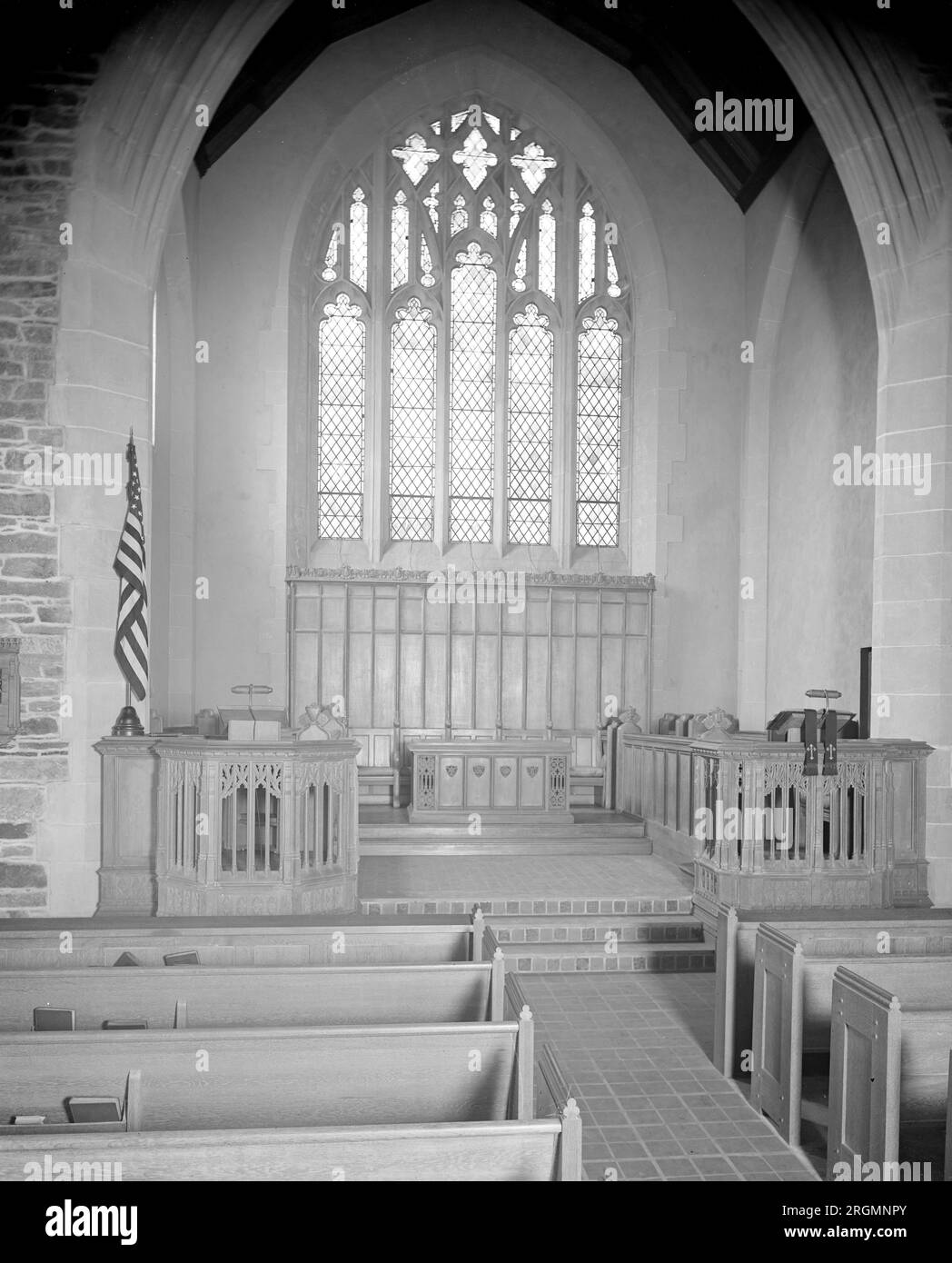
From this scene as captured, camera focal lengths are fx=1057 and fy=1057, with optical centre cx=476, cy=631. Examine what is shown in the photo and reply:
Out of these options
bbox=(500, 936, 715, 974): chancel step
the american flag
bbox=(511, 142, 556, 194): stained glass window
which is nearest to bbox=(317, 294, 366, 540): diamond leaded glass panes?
bbox=(511, 142, 556, 194): stained glass window

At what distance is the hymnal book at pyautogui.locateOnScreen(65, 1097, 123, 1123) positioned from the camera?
262 centimetres

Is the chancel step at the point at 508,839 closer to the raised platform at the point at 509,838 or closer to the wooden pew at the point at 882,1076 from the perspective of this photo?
the raised platform at the point at 509,838

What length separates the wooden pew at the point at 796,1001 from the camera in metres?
3.93

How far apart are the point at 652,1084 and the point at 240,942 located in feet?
6.14

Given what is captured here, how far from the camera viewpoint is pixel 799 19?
24.0 feet

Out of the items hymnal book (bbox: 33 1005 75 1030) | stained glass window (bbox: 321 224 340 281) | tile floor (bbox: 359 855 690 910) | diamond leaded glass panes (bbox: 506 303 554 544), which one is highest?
stained glass window (bbox: 321 224 340 281)

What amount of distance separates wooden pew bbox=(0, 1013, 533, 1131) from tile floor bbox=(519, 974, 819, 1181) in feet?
3.04

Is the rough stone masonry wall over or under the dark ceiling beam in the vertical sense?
under

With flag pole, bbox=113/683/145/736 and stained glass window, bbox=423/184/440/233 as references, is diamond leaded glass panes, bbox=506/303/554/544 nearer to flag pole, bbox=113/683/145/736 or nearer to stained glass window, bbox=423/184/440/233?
stained glass window, bbox=423/184/440/233
